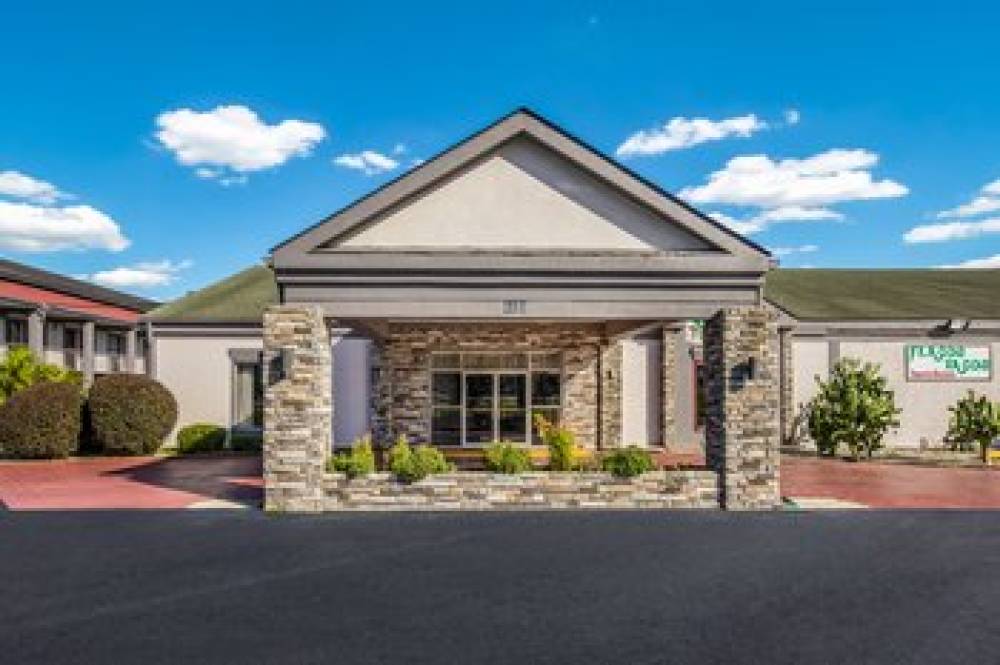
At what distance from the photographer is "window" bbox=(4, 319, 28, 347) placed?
108 ft

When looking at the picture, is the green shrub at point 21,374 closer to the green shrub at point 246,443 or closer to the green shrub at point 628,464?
the green shrub at point 246,443

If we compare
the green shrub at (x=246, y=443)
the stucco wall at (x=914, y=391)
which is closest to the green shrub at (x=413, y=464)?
the green shrub at (x=246, y=443)

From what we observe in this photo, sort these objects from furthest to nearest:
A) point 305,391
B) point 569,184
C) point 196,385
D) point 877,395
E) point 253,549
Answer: point 196,385, point 877,395, point 569,184, point 305,391, point 253,549

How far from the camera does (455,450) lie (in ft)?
64.8

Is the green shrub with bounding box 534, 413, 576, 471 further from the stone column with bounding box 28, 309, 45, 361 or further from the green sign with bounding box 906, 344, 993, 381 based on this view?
the stone column with bounding box 28, 309, 45, 361

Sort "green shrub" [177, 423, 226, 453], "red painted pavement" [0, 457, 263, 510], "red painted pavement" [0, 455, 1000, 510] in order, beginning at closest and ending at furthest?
"red painted pavement" [0, 457, 263, 510] < "red painted pavement" [0, 455, 1000, 510] < "green shrub" [177, 423, 226, 453]

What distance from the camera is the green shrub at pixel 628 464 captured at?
1341 centimetres

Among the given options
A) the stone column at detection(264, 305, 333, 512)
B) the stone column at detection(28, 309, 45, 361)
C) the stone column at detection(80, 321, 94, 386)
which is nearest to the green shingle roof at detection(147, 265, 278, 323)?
the stone column at detection(264, 305, 333, 512)

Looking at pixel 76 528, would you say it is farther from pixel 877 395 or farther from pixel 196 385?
pixel 877 395

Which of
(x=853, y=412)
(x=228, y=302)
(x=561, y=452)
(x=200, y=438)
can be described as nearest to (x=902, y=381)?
(x=853, y=412)

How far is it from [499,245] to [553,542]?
18.9 feet

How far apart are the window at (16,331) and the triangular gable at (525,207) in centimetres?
2700

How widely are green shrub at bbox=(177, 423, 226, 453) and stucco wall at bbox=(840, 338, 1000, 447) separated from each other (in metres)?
19.9

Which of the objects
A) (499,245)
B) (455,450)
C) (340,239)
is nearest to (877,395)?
(455,450)
